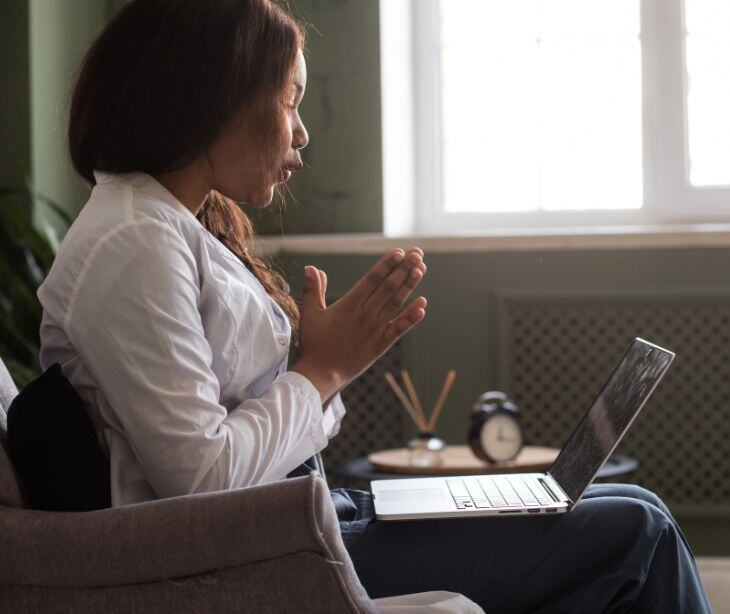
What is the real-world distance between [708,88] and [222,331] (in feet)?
8.62

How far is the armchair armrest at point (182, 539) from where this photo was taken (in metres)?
1.03

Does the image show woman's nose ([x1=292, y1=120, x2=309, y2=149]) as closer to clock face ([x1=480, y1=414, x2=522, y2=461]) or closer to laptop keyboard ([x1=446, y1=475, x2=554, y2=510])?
laptop keyboard ([x1=446, y1=475, x2=554, y2=510])

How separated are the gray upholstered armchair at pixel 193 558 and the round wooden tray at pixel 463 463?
4.06 feet

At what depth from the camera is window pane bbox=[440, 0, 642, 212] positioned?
3.44 meters

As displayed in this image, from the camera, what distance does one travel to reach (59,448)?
3.66 ft

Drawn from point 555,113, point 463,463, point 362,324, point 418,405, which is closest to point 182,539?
point 362,324

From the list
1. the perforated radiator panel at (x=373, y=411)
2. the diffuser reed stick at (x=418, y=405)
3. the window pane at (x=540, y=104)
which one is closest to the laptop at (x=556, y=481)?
the diffuser reed stick at (x=418, y=405)

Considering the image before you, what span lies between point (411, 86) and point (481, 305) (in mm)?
814

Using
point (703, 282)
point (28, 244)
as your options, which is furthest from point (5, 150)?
point (703, 282)

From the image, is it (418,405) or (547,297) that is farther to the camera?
(547,297)

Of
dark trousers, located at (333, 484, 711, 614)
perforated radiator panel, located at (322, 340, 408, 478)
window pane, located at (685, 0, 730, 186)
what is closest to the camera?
dark trousers, located at (333, 484, 711, 614)

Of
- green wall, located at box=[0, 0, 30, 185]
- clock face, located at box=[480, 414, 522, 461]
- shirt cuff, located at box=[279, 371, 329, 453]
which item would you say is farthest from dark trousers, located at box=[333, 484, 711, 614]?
green wall, located at box=[0, 0, 30, 185]

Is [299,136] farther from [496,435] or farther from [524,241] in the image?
[524,241]

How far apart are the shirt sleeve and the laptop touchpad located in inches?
9.7
